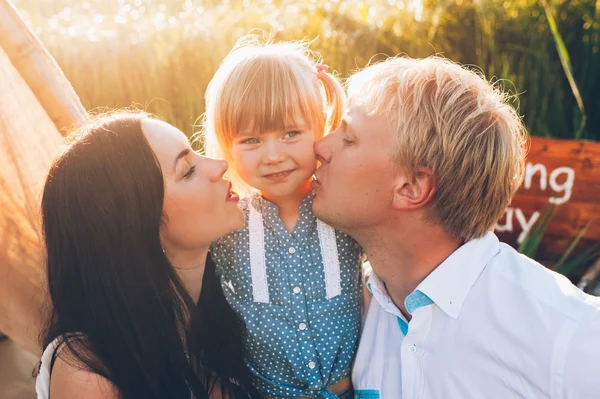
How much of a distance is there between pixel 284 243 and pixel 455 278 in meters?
0.56

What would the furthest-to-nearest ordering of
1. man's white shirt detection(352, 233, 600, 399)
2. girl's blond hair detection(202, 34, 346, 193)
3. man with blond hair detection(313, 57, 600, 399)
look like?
girl's blond hair detection(202, 34, 346, 193)
man with blond hair detection(313, 57, 600, 399)
man's white shirt detection(352, 233, 600, 399)

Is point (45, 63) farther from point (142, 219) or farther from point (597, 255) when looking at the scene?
point (597, 255)

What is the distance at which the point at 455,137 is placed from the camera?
2.12m

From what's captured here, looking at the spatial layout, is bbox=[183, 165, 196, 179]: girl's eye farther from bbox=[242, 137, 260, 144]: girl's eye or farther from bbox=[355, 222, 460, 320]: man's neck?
bbox=[355, 222, 460, 320]: man's neck

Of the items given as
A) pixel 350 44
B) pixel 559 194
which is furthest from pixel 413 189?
pixel 350 44

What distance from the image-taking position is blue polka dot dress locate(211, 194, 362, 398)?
90.9 inches

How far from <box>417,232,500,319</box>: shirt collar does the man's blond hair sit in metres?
0.06

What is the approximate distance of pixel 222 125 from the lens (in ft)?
7.77

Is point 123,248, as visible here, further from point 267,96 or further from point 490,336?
point 490,336

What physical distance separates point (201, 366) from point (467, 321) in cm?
82

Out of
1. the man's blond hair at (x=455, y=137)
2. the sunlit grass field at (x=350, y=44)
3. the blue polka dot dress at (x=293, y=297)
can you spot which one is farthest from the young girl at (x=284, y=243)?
the sunlit grass field at (x=350, y=44)

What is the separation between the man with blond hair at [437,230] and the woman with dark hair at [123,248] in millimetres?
407

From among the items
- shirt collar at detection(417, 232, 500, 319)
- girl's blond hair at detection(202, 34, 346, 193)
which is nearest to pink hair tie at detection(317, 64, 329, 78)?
girl's blond hair at detection(202, 34, 346, 193)

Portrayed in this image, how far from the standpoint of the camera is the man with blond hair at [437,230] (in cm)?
201
